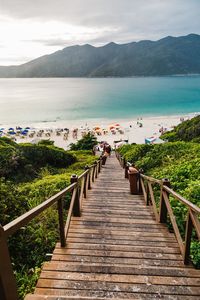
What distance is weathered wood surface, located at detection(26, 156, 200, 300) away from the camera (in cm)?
313

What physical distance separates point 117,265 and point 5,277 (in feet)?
6.52

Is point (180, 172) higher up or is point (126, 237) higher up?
point (180, 172)

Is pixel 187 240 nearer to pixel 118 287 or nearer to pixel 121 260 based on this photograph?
pixel 121 260

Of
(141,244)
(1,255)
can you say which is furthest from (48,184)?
(1,255)

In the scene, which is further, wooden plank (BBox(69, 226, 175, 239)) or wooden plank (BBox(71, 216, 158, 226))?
wooden plank (BBox(71, 216, 158, 226))

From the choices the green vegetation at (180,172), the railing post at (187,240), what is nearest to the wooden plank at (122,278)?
the railing post at (187,240)

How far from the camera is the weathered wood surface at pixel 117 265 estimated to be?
3.13m

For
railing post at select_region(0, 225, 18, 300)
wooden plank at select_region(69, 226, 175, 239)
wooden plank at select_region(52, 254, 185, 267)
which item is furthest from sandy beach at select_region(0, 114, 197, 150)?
railing post at select_region(0, 225, 18, 300)

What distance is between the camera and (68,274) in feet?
11.4

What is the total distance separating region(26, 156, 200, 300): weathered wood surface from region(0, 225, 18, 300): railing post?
628 mm

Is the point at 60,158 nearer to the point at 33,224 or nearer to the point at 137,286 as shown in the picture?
the point at 33,224

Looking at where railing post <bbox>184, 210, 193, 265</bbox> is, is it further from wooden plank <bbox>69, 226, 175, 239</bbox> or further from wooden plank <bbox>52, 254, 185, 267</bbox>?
wooden plank <bbox>69, 226, 175, 239</bbox>

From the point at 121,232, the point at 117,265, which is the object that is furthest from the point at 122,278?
the point at 121,232

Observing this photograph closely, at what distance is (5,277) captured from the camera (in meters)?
2.14
